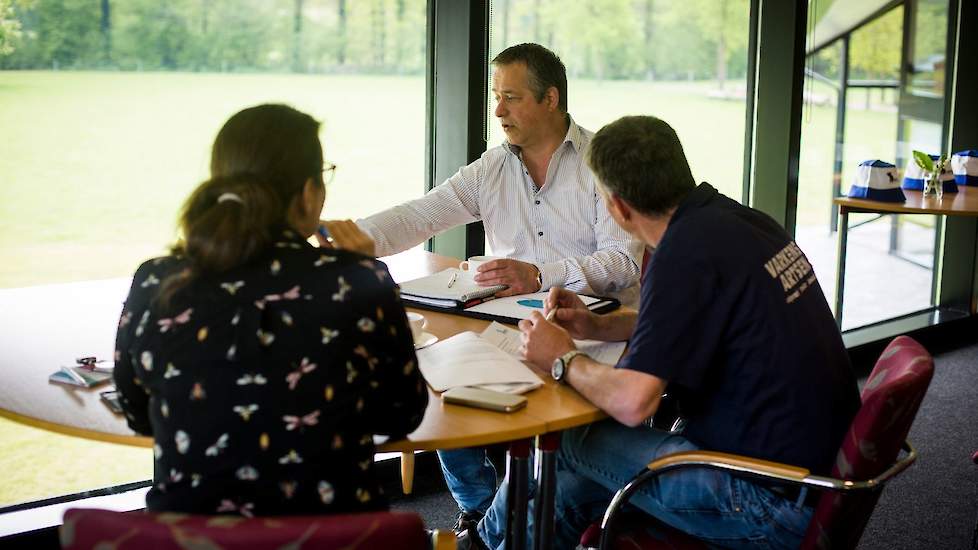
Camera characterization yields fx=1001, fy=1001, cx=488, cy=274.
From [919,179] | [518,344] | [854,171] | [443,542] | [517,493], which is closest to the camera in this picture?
[443,542]

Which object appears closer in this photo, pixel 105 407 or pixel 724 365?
pixel 105 407

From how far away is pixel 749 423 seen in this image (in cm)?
190

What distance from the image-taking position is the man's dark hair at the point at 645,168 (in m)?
2.02

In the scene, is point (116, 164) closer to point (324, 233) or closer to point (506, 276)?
point (324, 233)

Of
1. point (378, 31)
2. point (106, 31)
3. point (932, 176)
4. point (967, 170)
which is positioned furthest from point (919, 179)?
point (106, 31)

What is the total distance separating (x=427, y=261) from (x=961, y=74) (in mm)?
3949

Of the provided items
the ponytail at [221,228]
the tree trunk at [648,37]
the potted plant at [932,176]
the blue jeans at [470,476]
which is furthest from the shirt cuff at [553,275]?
the potted plant at [932,176]

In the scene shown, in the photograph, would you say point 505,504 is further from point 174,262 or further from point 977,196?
point 977,196

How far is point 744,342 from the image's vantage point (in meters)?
1.87

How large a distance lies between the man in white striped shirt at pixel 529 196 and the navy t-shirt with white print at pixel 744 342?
3.16ft

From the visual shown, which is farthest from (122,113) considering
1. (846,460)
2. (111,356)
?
(846,460)

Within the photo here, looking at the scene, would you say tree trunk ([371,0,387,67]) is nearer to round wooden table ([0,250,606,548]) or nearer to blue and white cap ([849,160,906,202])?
round wooden table ([0,250,606,548])

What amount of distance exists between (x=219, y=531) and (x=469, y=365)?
0.86m

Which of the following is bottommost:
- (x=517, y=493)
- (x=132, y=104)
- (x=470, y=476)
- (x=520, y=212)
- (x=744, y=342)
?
(x=470, y=476)
